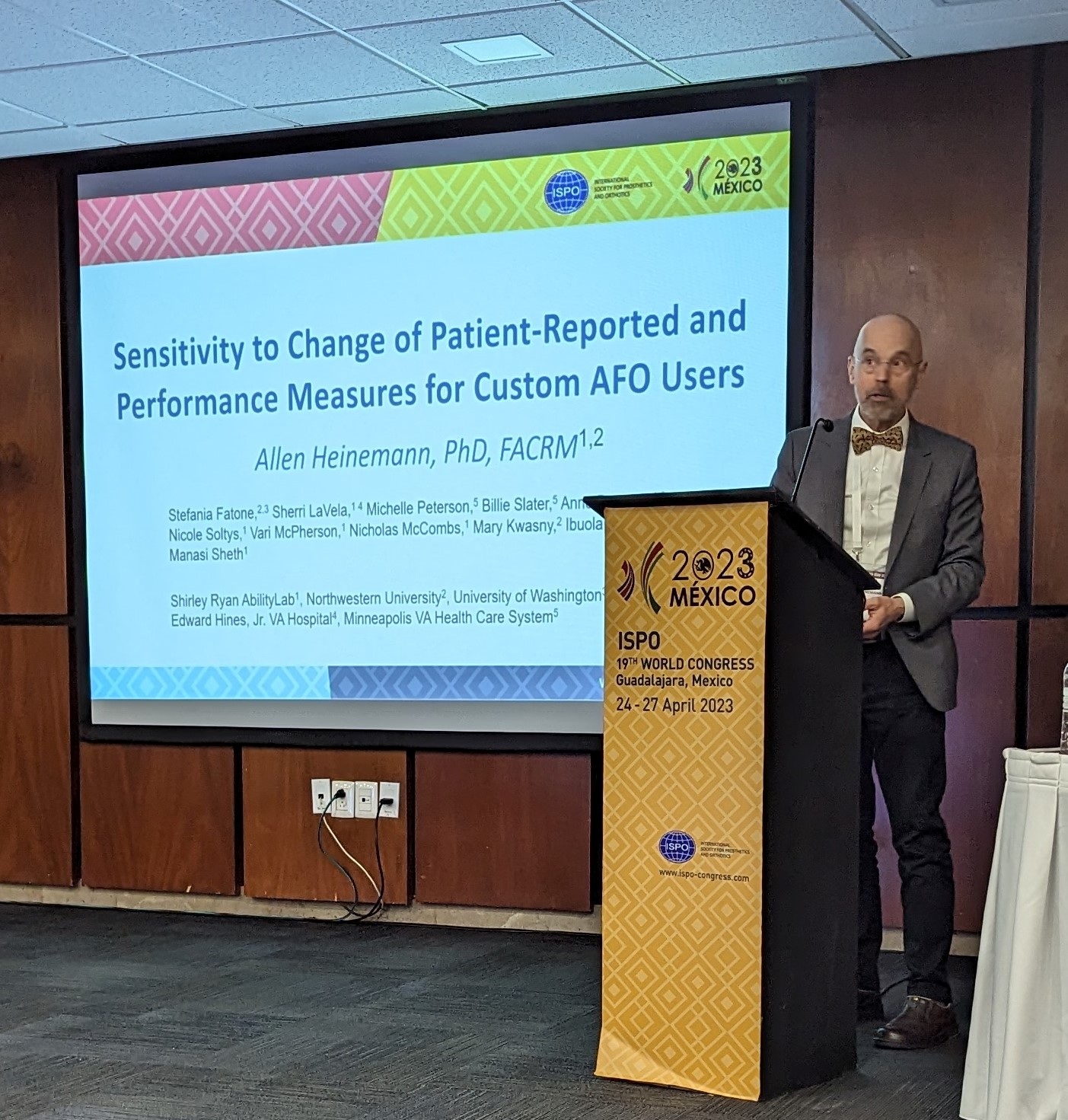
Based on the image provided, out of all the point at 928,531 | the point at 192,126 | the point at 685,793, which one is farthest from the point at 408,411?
the point at 685,793

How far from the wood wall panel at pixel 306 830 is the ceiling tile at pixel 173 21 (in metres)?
2.26

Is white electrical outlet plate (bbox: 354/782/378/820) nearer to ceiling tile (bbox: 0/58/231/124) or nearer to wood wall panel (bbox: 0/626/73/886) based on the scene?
wood wall panel (bbox: 0/626/73/886)

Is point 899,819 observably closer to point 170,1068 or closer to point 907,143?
point 170,1068

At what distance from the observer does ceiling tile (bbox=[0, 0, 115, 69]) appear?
13.4 feet

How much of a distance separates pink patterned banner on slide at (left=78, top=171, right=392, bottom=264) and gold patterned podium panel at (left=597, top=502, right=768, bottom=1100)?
2.39 m

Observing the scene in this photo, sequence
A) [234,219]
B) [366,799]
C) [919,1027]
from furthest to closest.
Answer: [234,219] → [366,799] → [919,1027]

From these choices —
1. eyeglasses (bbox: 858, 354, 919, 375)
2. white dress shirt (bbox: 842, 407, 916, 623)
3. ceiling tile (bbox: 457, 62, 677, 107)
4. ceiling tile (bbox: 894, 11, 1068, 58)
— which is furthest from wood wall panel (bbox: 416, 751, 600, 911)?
ceiling tile (bbox: 894, 11, 1068, 58)

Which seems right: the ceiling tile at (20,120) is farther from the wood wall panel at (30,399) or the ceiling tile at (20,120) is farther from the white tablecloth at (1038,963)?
the white tablecloth at (1038,963)

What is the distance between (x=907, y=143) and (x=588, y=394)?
1.21m

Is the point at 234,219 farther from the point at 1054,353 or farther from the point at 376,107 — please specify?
the point at 1054,353

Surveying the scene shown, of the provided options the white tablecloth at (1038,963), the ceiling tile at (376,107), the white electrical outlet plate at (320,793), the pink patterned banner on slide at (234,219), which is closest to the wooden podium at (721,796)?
the white tablecloth at (1038,963)

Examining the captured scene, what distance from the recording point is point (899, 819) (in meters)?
3.55

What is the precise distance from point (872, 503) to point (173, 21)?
89.9 inches

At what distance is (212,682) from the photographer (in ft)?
16.9
